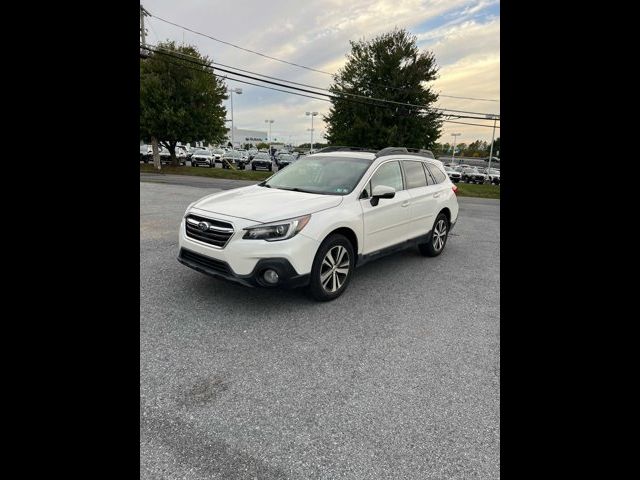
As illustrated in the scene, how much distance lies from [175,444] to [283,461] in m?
0.64

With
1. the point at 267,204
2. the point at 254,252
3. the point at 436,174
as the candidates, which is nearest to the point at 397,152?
the point at 436,174

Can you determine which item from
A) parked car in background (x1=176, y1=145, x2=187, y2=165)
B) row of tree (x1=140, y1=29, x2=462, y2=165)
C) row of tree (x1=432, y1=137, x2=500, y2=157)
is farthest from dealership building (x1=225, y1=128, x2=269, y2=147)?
row of tree (x1=140, y1=29, x2=462, y2=165)

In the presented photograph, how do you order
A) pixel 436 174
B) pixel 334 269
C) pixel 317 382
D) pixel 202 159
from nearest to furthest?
pixel 317 382 → pixel 334 269 → pixel 436 174 → pixel 202 159

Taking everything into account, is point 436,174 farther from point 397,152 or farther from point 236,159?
point 236,159

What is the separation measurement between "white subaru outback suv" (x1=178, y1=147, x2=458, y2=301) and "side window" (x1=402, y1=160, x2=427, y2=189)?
18 millimetres

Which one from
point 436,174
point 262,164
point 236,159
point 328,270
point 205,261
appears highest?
point 236,159

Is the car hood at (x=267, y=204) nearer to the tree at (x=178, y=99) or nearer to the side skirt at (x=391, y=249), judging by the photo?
the side skirt at (x=391, y=249)

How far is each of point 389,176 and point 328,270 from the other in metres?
1.77

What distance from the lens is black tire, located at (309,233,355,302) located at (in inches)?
155

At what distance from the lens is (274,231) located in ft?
12.1

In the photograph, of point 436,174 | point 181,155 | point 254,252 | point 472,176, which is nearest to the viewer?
point 254,252
